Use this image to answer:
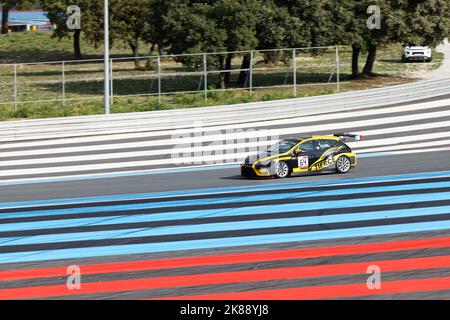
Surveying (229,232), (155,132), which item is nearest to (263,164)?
(229,232)

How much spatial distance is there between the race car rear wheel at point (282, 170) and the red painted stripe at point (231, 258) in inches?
337

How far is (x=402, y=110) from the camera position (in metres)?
37.4

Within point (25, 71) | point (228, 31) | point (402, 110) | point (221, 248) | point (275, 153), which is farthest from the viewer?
point (25, 71)

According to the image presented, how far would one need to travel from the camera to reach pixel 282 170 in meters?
26.5

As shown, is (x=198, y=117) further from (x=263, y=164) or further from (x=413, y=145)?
(x=263, y=164)

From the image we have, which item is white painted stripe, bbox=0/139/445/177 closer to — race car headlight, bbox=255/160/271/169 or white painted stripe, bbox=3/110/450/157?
white painted stripe, bbox=3/110/450/157

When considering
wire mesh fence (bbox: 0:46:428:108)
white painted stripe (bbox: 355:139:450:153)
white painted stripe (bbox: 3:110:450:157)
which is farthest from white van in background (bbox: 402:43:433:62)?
white painted stripe (bbox: 355:139:450:153)

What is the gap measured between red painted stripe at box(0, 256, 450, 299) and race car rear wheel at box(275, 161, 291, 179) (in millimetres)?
9938

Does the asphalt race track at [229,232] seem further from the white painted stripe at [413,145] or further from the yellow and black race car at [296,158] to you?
the white painted stripe at [413,145]

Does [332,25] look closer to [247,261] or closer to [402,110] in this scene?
[402,110]

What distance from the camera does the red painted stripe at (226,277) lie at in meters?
15.5

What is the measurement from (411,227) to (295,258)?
3507mm

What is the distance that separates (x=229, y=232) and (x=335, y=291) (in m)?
5.36
